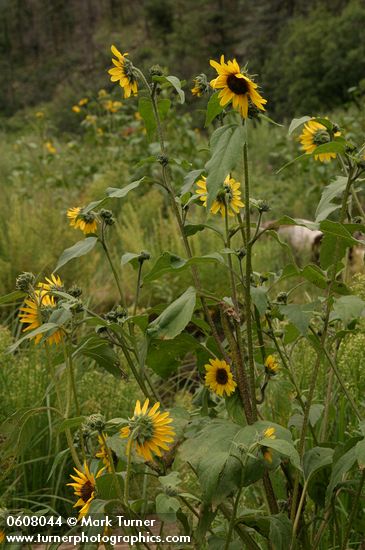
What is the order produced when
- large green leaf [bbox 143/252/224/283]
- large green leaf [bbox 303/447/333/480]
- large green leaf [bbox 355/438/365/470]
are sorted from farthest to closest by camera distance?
large green leaf [bbox 303/447/333/480] < large green leaf [bbox 143/252/224/283] < large green leaf [bbox 355/438/365/470]

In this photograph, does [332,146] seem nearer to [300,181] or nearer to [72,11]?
[300,181]

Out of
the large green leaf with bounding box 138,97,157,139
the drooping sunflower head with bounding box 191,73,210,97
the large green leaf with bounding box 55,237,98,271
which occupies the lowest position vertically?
the large green leaf with bounding box 55,237,98,271

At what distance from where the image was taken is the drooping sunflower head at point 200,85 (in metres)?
1.37

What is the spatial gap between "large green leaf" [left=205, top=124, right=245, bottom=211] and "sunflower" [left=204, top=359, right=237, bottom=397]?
1.15 feet

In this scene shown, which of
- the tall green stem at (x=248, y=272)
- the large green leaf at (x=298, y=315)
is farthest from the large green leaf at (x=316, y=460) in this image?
the large green leaf at (x=298, y=315)

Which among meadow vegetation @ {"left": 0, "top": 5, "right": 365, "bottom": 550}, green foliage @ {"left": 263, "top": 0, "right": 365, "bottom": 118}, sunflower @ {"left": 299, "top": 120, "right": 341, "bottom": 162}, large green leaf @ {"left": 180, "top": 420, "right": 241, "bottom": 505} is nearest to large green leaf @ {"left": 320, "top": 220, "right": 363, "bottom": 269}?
meadow vegetation @ {"left": 0, "top": 5, "right": 365, "bottom": 550}

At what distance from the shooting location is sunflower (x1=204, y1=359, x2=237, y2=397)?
1378mm

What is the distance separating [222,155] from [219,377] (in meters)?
0.42

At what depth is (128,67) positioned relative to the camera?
4.58 feet

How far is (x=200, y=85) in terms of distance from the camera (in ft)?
4.50

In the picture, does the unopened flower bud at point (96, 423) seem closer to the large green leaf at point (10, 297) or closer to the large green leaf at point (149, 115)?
the large green leaf at point (10, 297)

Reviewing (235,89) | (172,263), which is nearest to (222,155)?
(235,89)

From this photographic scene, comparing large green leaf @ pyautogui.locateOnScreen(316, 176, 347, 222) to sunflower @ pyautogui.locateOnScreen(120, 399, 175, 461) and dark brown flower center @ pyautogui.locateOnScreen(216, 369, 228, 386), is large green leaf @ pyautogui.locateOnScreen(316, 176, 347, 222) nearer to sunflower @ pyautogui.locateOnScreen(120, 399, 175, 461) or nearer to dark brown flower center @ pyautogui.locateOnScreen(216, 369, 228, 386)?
dark brown flower center @ pyautogui.locateOnScreen(216, 369, 228, 386)

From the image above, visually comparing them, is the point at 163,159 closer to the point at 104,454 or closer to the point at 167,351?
the point at 167,351
